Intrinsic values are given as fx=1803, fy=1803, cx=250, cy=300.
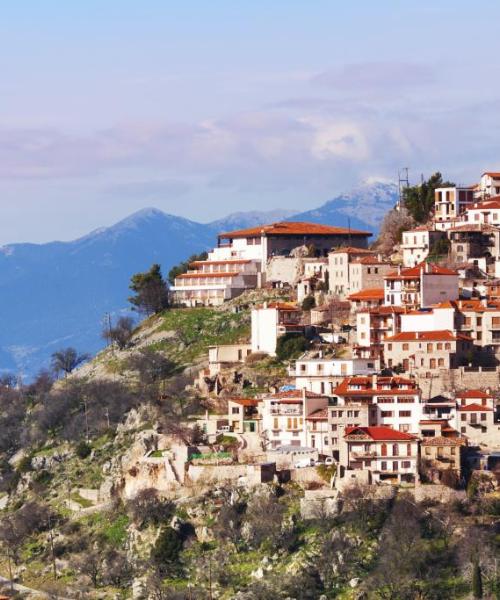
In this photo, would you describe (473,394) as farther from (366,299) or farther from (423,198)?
(423,198)

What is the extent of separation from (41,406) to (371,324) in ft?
80.7

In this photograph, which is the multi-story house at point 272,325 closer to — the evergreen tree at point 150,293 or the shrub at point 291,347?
the shrub at point 291,347

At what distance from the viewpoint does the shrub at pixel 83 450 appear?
91625 mm

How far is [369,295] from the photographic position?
305ft

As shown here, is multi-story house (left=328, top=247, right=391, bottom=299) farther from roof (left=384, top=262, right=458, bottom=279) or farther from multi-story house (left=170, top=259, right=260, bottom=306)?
multi-story house (left=170, top=259, right=260, bottom=306)

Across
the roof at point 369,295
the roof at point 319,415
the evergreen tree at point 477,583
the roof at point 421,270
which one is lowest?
the evergreen tree at point 477,583

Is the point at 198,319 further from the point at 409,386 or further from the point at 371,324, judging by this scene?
the point at 409,386

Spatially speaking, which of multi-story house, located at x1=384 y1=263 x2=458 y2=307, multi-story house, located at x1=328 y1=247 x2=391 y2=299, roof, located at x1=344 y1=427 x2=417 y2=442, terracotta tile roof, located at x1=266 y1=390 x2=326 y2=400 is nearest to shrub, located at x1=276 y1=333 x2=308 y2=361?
multi-story house, located at x1=384 y1=263 x2=458 y2=307

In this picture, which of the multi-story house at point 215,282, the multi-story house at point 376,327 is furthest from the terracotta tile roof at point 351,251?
the multi-story house at point 376,327

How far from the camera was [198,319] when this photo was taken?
10456cm

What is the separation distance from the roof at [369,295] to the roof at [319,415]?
14.1m

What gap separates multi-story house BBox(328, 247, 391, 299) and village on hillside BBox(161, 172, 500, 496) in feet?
0.27

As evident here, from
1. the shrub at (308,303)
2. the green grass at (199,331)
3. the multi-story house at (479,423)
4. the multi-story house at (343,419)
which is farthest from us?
the green grass at (199,331)

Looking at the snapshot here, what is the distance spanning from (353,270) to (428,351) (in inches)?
603
